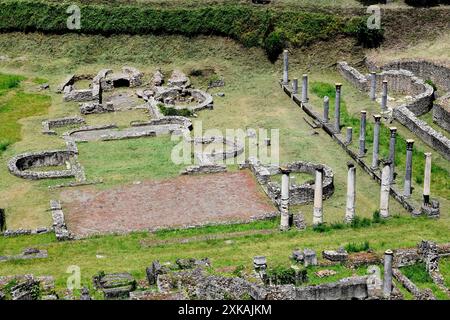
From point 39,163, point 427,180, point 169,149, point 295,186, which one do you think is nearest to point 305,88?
point 169,149

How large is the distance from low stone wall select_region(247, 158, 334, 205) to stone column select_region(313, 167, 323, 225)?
99.8 inches

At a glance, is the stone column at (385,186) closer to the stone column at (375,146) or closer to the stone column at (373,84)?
the stone column at (375,146)

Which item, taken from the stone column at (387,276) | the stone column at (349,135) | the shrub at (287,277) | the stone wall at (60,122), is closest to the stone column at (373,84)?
the stone column at (349,135)

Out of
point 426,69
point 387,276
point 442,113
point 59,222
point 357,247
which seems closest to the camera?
point 387,276

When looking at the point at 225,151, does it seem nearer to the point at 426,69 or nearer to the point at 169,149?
the point at 169,149

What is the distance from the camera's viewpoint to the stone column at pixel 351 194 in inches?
1745

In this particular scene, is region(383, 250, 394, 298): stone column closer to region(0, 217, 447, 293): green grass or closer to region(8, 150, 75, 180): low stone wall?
region(0, 217, 447, 293): green grass

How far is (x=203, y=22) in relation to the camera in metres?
72.1

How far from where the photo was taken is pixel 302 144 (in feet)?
182

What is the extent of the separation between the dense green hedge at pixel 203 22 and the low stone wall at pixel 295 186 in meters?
20.2

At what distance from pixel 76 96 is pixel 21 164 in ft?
40.8

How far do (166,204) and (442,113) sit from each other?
18250 millimetres
